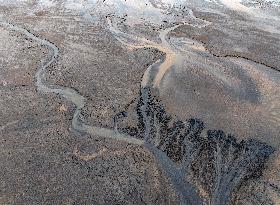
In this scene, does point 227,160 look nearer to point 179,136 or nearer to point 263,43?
point 179,136

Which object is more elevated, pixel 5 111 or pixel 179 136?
pixel 179 136

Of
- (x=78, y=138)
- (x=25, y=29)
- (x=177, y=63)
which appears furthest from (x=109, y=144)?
(x=25, y=29)

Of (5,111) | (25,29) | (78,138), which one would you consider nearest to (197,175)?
(78,138)

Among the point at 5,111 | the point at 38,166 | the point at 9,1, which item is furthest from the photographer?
the point at 9,1

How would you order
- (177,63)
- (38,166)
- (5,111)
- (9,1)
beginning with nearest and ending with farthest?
(38,166) < (5,111) < (177,63) < (9,1)

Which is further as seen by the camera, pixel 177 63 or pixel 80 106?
pixel 177 63

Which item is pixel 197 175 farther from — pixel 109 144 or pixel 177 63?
pixel 177 63
